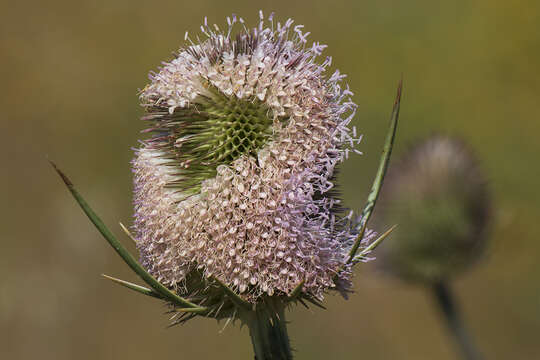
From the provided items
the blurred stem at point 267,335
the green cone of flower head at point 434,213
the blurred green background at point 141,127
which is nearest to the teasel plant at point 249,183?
the blurred stem at point 267,335

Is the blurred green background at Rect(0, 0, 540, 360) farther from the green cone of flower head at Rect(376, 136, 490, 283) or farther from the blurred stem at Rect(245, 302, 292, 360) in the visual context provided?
the blurred stem at Rect(245, 302, 292, 360)

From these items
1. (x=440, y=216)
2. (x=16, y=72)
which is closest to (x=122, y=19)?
(x=16, y=72)

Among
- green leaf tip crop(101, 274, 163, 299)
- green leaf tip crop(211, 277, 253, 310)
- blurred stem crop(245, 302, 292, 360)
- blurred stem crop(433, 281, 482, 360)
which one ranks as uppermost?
green leaf tip crop(101, 274, 163, 299)

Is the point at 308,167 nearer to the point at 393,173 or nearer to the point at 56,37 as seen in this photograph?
the point at 393,173

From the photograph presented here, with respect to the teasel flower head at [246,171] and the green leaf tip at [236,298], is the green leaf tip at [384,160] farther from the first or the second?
the green leaf tip at [236,298]

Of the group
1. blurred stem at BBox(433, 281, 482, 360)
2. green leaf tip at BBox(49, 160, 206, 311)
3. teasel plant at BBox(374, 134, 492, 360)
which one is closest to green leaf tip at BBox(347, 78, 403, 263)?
green leaf tip at BBox(49, 160, 206, 311)

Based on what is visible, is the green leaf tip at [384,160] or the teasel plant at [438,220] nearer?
the green leaf tip at [384,160]

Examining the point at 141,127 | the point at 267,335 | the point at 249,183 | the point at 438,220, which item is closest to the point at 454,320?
the point at 438,220

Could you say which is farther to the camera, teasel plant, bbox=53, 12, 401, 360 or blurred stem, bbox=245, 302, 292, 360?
blurred stem, bbox=245, 302, 292, 360
